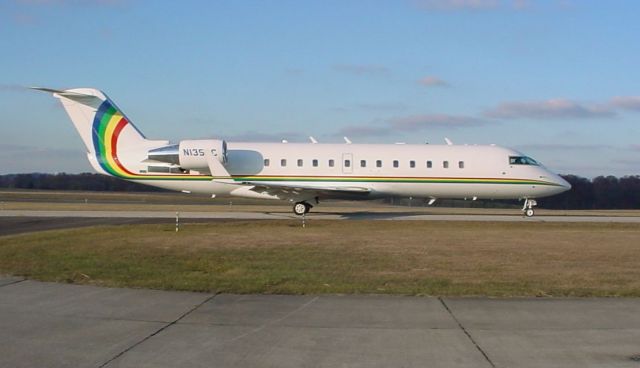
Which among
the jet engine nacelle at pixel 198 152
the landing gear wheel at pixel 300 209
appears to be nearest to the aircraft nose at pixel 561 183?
the landing gear wheel at pixel 300 209

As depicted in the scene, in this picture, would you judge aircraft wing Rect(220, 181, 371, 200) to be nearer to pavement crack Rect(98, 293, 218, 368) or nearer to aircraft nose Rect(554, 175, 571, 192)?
aircraft nose Rect(554, 175, 571, 192)

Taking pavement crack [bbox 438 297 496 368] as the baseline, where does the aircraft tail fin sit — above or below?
above

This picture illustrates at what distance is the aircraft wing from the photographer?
93.9 feet

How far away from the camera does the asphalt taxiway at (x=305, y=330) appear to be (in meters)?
6.99

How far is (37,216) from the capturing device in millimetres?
28672

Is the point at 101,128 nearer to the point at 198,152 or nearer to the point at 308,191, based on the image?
the point at 198,152

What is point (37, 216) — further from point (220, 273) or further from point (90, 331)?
point (90, 331)

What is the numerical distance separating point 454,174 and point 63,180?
11204cm

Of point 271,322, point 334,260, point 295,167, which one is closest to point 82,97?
point 295,167

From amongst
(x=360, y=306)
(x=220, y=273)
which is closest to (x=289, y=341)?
(x=360, y=306)

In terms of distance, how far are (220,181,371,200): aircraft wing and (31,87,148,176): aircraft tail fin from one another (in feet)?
21.7

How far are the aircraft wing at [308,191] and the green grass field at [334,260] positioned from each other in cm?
529

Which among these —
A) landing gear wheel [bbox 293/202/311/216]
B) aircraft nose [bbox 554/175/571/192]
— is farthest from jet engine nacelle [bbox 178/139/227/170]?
aircraft nose [bbox 554/175/571/192]

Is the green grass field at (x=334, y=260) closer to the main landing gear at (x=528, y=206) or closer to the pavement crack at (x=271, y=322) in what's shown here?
the pavement crack at (x=271, y=322)
